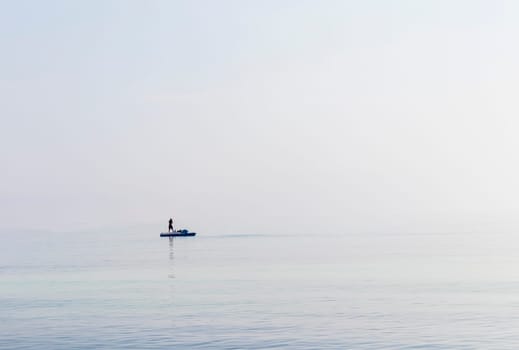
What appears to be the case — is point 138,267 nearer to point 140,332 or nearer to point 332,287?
point 332,287

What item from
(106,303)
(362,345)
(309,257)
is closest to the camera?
(362,345)

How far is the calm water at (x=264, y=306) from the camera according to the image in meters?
43.4

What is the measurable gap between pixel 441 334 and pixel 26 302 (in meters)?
32.5

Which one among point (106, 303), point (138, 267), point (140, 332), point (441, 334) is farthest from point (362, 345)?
point (138, 267)

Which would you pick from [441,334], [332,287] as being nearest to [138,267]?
[332,287]

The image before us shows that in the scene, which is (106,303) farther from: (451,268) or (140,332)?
(451,268)

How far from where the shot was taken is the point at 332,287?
70.7 meters

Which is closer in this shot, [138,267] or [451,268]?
[451,268]

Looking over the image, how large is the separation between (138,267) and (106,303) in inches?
1453

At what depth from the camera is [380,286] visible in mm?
70250

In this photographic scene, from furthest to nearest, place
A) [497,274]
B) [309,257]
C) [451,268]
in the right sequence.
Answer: [309,257] → [451,268] → [497,274]

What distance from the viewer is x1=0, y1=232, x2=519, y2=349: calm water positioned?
43406 mm

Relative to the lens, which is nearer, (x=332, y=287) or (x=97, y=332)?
(x=97, y=332)

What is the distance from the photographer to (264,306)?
5697cm
